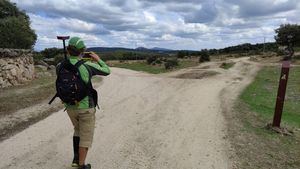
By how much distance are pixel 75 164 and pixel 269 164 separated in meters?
3.08

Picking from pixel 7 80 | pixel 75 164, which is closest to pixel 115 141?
pixel 75 164

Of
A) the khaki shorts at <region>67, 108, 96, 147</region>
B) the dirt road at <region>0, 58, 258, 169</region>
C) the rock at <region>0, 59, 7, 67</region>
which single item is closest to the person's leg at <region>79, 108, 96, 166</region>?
the khaki shorts at <region>67, 108, 96, 147</region>

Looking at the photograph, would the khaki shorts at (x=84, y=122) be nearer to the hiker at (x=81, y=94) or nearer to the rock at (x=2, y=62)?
the hiker at (x=81, y=94)

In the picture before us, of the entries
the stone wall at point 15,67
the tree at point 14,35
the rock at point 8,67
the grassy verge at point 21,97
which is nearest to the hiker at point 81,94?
the grassy verge at point 21,97

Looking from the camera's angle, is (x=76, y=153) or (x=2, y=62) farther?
(x=2, y=62)

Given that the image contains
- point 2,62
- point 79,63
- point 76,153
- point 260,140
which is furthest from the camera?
point 2,62

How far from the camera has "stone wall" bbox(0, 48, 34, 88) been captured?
1692 centimetres

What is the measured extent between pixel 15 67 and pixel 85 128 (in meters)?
14.0

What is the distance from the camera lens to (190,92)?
15.1 metres

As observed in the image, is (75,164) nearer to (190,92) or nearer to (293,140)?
(293,140)

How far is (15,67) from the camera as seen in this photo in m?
18.1

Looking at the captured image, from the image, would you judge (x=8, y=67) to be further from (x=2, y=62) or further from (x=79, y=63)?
(x=79, y=63)

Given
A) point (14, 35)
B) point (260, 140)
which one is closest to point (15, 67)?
point (14, 35)

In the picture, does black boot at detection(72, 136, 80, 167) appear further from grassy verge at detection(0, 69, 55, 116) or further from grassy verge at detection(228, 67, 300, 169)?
grassy verge at detection(0, 69, 55, 116)
